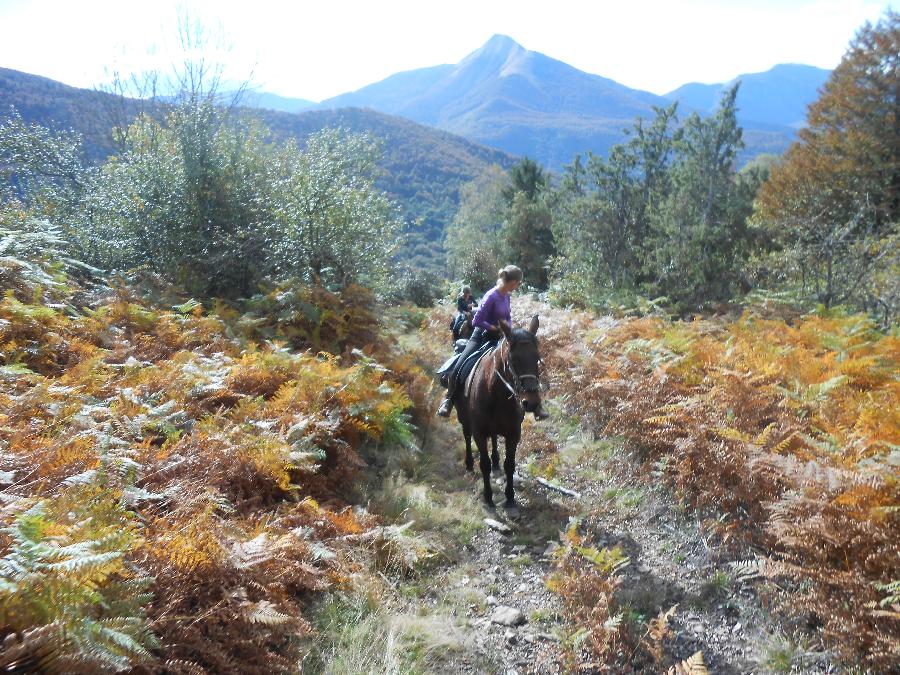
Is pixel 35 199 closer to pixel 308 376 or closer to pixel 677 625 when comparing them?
pixel 308 376

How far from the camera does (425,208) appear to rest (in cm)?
7612

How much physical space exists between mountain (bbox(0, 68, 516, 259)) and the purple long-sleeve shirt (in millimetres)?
34904

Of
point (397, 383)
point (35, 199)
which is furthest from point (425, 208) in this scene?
point (397, 383)

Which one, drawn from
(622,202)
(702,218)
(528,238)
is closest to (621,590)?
(702,218)

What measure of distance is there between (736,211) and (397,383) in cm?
2036

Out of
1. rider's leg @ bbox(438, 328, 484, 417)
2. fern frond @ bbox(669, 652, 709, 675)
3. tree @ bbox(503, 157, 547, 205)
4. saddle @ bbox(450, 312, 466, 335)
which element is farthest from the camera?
tree @ bbox(503, 157, 547, 205)

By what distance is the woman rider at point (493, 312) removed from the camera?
6.38m

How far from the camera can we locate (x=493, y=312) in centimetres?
674

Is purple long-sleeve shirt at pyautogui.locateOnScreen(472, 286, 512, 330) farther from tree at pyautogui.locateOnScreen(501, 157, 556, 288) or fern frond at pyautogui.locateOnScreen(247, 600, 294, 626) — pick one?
tree at pyautogui.locateOnScreen(501, 157, 556, 288)

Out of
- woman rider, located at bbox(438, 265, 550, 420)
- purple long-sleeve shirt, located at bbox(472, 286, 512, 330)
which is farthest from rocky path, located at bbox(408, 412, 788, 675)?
purple long-sleeve shirt, located at bbox(472, 286, 512, 330)

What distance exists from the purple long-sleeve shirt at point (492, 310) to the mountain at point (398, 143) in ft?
115

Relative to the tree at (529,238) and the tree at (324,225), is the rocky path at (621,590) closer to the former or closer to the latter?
the tree at (324,225)

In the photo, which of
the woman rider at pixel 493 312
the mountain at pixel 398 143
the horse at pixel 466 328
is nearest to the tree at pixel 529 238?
the mountain at pixel 398 143

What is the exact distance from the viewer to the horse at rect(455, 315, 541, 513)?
5.50 metres
